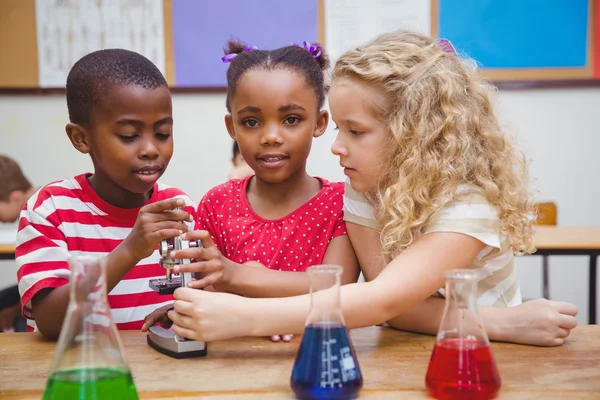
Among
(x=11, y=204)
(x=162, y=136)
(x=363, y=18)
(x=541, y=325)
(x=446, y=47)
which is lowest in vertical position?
(x=11, y=204)

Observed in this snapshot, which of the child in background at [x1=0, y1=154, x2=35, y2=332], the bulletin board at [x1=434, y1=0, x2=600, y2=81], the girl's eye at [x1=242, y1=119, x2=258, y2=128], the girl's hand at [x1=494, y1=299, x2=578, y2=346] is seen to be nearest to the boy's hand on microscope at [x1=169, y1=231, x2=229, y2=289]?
the girl's eye at [x1=242, y1=119, x2=258, y2=128]

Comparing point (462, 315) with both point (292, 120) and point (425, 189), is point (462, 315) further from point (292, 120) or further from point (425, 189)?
point (292, 120)

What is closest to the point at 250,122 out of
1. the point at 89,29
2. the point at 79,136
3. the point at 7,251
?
the point at 79,136

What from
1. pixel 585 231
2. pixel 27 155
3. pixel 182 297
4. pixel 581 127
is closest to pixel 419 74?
pixel 182 297

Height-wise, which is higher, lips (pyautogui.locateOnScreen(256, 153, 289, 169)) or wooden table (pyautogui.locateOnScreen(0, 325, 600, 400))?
lips (pyautogui.locateOnScreen(256, 153, 289, 169))

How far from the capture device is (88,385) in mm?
710

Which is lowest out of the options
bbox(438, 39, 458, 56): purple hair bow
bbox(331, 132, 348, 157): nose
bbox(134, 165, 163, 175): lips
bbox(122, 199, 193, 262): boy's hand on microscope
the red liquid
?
the red liquid

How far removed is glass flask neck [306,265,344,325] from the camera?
0.80 m

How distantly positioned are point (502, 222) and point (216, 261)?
554 mm

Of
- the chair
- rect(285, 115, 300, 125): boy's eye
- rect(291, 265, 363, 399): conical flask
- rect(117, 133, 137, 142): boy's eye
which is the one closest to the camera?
rect(291, 265, 363, 399): conical flask

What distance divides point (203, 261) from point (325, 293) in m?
0.35

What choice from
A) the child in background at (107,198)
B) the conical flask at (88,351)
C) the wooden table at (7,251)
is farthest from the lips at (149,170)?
the wooden table at (7,251)

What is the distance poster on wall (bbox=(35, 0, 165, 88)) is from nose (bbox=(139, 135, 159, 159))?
2.52 meters

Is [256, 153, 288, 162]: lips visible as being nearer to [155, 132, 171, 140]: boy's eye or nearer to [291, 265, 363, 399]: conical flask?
[155, 132, 171, 140]: boy's eye
